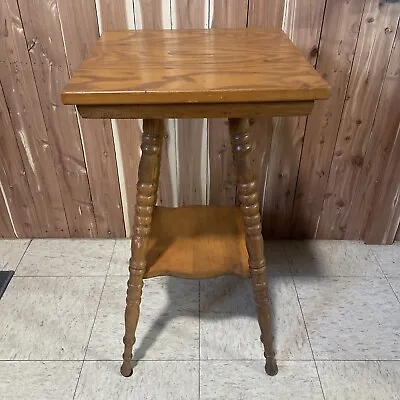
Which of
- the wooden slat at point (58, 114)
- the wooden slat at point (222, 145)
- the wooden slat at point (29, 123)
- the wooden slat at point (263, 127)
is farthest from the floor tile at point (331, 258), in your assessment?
the wooden slat at point (29, 123)

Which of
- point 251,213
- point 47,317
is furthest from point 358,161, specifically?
point 47,317

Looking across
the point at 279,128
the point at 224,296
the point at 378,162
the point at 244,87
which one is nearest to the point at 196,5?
the point at 279,128

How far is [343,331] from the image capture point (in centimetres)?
124

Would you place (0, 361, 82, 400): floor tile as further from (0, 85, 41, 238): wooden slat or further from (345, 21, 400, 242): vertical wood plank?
(345, 21, 400, 242): vertical wood plank

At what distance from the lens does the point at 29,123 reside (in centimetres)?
132

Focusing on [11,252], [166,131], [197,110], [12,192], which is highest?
[197,110]

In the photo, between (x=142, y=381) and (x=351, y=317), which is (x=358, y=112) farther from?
(x=142, y=381)

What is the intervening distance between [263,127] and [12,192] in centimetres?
90

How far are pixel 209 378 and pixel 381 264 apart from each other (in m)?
0.76

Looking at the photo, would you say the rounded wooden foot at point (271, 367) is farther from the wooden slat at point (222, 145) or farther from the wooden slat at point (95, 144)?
the wooden slat at point (95, 144)

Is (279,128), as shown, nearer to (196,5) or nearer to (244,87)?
(196,5)

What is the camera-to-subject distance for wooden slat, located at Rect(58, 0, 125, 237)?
1.14 m

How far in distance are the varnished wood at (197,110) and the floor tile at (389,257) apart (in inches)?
38.0

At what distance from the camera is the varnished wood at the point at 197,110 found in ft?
2.30
